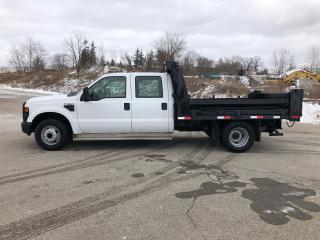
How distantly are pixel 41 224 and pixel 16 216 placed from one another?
48 centimetres

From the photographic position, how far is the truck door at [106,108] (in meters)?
8.41

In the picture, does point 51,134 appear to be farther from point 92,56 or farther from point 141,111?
point 92,56

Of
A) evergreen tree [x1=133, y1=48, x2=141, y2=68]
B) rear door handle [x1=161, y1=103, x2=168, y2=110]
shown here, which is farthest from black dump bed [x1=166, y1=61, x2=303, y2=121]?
evergreen tree [x1=133, y1=48, x2=141, y2=68]

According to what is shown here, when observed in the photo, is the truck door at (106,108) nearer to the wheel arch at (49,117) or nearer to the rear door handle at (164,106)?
the wheel arch at (49,117)

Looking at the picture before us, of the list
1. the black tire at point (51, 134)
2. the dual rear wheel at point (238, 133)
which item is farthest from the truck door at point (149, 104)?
the black tire at point (51, 134)

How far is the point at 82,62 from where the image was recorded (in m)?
62.1

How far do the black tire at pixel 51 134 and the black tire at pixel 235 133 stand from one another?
396 centimetres

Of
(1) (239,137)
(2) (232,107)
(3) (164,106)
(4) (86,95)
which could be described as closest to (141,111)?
(3) (164,106)

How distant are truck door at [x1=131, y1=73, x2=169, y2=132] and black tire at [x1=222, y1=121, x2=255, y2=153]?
149 centimetres

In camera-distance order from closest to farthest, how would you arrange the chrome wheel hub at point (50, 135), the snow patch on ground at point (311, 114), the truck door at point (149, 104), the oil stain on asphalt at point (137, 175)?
1. the oil stain on asphalt at point (137, 175)
2. the truck door at point (149, 104)
3. the chrome wheel hub at point (50, 135)
4. the snow patch on ground at point (311, 114)

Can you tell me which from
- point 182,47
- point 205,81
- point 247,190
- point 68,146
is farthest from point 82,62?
point 247,190

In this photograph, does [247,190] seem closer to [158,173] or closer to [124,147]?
[158,173]

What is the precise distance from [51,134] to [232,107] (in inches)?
179

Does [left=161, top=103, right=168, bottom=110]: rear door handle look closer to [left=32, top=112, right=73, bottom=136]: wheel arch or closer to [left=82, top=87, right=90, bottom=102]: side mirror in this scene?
[left=82, top=87, right=90, bottom=102]: side mirror
